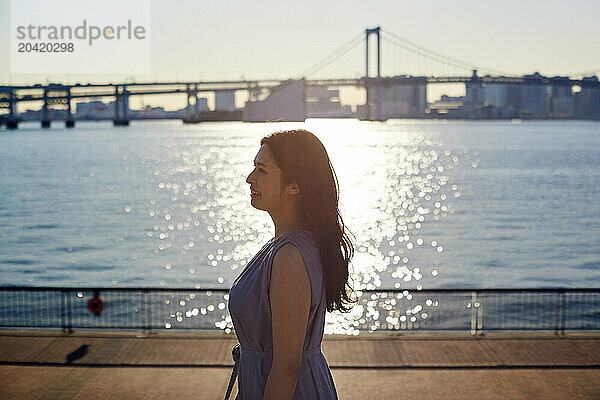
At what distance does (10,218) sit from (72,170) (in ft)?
125

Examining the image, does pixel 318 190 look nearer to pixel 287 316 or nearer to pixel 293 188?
pixel 293 188

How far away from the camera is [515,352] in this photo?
10805mm

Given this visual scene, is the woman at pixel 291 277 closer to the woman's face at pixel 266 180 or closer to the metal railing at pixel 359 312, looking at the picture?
the woman's face at pixel 266 180

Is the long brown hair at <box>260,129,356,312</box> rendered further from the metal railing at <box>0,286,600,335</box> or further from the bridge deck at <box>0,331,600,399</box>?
the metal railing at <box>0,286,600,335</box>

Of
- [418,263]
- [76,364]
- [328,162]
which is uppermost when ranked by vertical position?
[328,162]

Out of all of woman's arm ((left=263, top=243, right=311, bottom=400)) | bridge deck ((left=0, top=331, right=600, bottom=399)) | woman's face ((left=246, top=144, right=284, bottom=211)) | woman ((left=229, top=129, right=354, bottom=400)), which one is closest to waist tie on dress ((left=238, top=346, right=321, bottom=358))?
woman ((left=229, top=129, right=354, bottom=400))

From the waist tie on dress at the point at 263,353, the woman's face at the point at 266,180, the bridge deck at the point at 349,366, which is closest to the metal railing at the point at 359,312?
the bridge deck at the point at 349,366

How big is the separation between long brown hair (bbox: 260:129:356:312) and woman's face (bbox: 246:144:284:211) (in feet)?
0.06

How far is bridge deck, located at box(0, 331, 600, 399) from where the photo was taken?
9.19 metres

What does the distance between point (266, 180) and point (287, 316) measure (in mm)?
482

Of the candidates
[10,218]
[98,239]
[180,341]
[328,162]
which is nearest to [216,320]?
[180,341]

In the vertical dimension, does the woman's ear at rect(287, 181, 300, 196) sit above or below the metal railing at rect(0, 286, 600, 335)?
above

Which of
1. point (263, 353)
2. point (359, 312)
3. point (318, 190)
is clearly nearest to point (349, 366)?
point (263, 353)

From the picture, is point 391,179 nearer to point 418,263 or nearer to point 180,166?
point 180,166
